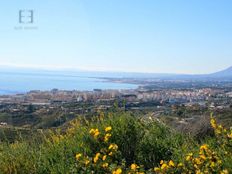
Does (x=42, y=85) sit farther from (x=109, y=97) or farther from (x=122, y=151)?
(x=122, y=151)

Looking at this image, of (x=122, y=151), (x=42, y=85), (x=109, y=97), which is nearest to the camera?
(x=122, y=151)

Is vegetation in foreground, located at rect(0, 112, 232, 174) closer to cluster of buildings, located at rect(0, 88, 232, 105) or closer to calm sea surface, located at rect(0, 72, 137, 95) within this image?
cluster of buildings, located at rect(0, 88, 232, 105)

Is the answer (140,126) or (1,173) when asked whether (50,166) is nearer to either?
(1,173)

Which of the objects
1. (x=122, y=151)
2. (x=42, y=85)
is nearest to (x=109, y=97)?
(x=122, y=151)

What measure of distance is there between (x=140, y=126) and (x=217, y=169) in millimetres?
1931

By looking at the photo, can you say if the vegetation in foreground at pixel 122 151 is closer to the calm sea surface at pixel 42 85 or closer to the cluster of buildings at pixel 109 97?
the cluster of buildings at pixel 109 97

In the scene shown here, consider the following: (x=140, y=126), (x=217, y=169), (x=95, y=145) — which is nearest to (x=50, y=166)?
(x=95, y=145)

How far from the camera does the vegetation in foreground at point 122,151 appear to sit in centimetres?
400

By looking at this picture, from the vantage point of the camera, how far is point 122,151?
534 centimetres

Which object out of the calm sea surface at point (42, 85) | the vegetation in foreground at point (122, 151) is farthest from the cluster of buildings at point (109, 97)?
the vegetation in foreground at point (122, 151)

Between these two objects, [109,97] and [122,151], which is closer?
[122,151]

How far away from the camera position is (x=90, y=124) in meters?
5.71

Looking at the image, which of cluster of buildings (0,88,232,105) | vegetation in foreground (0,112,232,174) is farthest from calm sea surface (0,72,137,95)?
vegetation in foreground (0,112,232,174)

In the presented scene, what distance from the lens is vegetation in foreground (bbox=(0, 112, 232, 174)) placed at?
400cm
